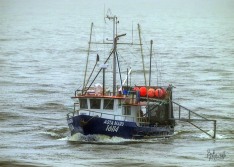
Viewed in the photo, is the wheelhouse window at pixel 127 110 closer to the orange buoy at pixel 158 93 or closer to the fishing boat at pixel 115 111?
the fishing boat at pixel 115 111

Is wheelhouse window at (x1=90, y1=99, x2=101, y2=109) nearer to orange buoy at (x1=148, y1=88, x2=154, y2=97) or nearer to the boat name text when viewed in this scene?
the boat name text

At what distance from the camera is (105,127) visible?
58562 millimetres

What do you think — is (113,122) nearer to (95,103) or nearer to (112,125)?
(112,125)

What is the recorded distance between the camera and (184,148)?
193 feet

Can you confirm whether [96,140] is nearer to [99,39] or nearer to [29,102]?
[29,102]

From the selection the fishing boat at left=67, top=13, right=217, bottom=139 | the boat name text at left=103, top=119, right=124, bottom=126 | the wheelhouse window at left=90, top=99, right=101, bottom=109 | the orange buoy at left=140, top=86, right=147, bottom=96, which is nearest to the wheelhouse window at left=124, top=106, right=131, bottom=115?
the fishing boat at left=67, top=13, right=217, bottom=139

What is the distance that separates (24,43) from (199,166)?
108607 millimetres

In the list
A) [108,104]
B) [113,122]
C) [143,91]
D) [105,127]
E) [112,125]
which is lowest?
[105,127]

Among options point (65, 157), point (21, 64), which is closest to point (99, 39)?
point (21, 64)

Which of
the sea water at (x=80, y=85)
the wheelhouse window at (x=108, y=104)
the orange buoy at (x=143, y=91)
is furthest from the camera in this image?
the orange buoy at (x=143, y=91)

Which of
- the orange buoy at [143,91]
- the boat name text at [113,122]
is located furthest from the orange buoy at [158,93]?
the boat name text at [113,122]

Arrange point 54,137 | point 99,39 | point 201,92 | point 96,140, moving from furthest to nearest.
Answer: point 99,39 < point 201,92 < point 54,137 < point 96,140

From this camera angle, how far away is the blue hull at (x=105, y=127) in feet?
191

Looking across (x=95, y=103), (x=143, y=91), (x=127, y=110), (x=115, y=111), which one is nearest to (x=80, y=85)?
(x=143, y=91)
